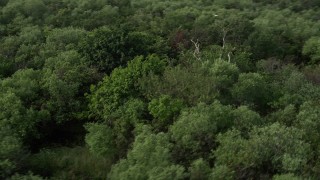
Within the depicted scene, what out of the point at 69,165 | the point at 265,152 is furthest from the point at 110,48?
the point at 265,152

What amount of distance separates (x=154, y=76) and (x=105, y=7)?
21.5m

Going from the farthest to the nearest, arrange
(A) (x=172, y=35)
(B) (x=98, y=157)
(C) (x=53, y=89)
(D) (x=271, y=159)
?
(A) (x=172, y=35) → (C) (x=53, y=89) → (B) (x=98, y=157) → (D) (x=271, y=159)

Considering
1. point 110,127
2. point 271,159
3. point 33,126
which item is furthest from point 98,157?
point 271,159

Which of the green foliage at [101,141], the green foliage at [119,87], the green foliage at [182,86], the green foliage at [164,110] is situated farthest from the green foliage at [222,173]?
the green foliage at [119,87]

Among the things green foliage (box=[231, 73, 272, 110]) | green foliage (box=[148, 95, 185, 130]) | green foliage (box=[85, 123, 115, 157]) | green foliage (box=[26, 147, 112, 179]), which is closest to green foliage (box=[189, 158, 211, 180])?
green foliage (box=[148, 95, 185, 130])

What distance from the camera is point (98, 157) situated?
83.0 feet

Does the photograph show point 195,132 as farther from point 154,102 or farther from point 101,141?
point 101,141

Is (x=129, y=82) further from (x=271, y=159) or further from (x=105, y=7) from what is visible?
(x=105, y=7)

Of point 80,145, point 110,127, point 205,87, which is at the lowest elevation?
point 80,145

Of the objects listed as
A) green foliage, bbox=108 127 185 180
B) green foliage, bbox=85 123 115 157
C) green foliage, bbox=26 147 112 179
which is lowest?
green foliage, bbox=26 147 112 179

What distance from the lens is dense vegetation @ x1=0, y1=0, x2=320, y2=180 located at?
2086cm

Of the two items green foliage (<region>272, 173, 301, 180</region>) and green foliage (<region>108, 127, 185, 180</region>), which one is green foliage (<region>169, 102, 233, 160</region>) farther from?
green foliage (<region>272, 173, 301, 180</region>)

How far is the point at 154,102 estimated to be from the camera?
24.7 meters

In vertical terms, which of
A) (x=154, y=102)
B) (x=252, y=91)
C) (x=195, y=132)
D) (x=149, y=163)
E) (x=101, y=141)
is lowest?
(x=101, y=141)
